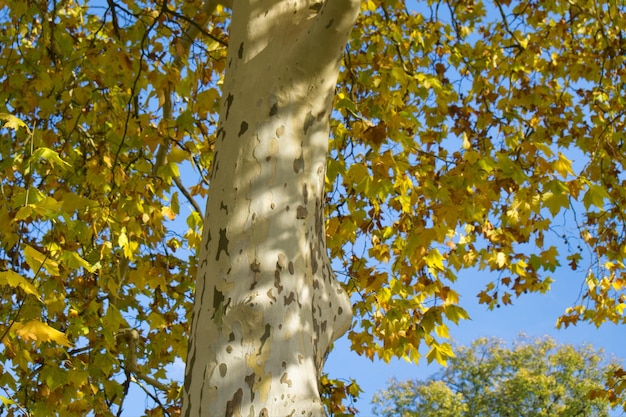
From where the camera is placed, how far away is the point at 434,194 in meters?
5.27

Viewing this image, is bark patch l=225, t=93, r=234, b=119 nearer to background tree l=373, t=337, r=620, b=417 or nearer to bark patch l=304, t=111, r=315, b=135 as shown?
bark patch l=304, t=111, r=315, b=135

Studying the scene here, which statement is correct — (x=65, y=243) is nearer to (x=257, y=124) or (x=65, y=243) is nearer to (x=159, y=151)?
(x=159, y=151)

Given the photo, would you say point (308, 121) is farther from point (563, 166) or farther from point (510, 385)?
point (510, 385)

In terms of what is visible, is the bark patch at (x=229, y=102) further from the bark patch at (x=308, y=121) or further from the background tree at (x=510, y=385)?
the background tree at (x=510, y=385)

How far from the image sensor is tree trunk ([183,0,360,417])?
2.63m

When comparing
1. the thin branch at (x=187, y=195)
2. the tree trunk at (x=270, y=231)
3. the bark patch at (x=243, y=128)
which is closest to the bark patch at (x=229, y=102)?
the tree trunk at (x=270, y=231)

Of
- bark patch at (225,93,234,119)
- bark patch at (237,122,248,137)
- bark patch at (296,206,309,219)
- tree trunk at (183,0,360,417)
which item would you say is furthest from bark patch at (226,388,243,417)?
bark patch at (225,93,234,119)

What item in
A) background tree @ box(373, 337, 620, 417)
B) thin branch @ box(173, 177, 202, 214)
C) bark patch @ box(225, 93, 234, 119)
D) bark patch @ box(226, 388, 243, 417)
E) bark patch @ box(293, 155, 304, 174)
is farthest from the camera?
background tree @ box(373, 337, 620, 417)

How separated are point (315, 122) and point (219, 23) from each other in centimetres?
550

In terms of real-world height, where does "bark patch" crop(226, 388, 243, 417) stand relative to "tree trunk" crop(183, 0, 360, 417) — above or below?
below

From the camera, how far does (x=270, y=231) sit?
2805mm

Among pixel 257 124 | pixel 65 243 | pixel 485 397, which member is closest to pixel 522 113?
pixel 65 243

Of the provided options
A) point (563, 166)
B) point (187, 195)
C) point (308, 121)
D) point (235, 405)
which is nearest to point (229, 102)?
point (308, 121)

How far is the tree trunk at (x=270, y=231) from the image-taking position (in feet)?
8.63
